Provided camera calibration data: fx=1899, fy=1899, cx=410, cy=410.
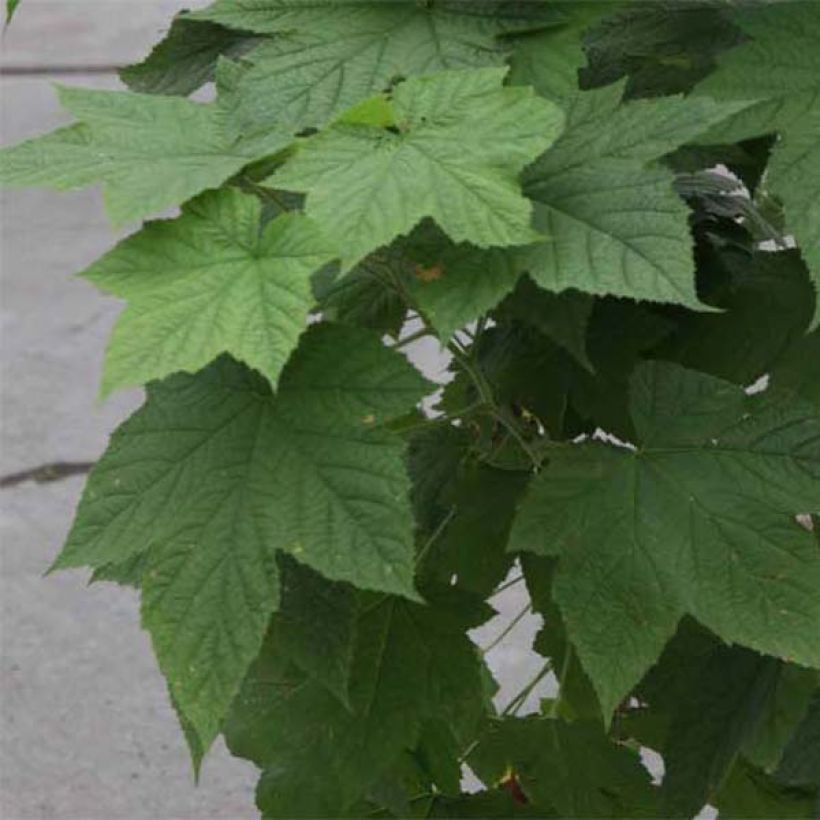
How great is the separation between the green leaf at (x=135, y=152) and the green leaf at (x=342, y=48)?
3 centimetres

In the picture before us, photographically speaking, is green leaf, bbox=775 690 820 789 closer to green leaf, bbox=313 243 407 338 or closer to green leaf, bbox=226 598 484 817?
green leaf, bbox=226 598 484 817

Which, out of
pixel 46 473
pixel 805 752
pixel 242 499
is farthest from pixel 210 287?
pixel 46 473

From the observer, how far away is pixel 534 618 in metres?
3.67

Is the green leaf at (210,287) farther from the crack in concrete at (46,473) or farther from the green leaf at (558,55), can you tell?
the crack in concrete at (46,473)

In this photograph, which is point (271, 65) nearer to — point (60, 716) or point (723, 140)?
point (723, 140)

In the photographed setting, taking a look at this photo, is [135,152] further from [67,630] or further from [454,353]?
[67,630]

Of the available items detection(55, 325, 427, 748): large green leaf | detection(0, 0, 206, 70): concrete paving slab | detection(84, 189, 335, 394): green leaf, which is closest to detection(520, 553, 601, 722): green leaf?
detection(55, 325, 427, 748): large green leaf

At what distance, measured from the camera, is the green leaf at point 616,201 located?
110cm

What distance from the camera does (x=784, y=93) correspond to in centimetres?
121

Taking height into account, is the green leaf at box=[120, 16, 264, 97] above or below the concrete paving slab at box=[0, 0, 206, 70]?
above

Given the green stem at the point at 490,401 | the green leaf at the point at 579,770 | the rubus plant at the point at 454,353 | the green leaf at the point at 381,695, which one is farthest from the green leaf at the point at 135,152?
the green leaf at the point at 579,770

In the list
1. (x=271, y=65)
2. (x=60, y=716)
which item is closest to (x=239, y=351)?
(x=271, y=65)

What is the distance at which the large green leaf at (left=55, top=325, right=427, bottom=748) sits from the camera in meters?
1.11

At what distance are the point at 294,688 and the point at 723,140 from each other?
558 mm
